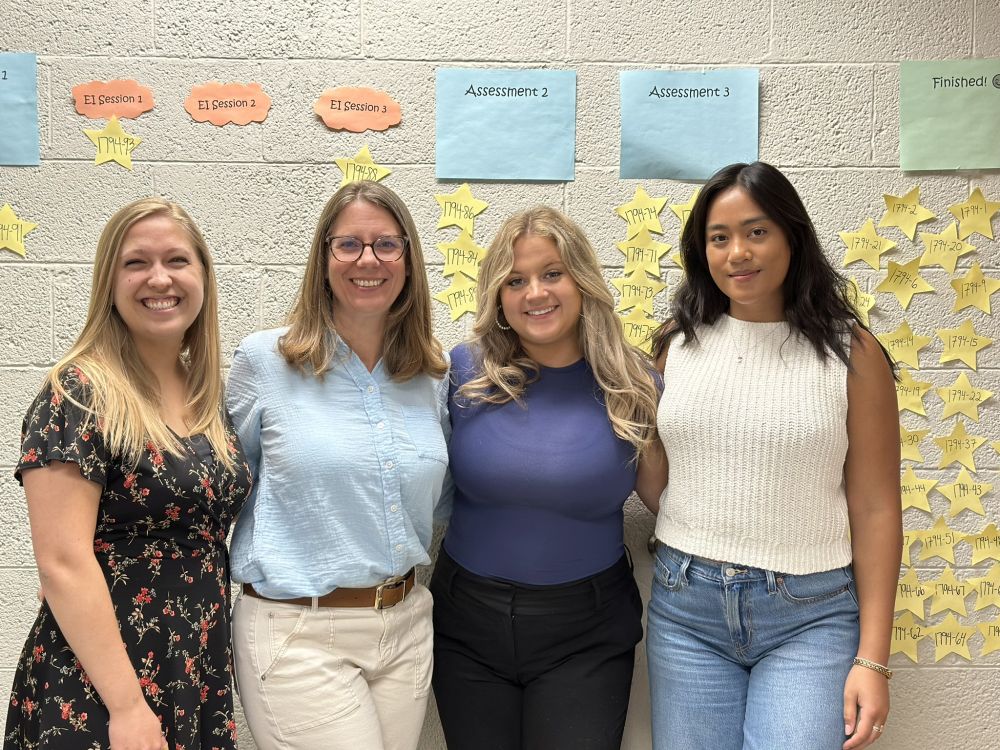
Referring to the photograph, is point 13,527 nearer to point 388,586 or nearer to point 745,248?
point 388,586

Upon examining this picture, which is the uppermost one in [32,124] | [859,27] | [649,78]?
[859,27]

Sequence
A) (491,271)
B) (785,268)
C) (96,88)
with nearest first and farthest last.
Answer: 1. (785,268)
2. (491,271)
3. (96,88)

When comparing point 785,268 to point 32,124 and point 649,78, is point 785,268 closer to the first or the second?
point 649,78

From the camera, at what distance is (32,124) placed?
1843 mm

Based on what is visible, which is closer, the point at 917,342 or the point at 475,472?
the point at 475,472

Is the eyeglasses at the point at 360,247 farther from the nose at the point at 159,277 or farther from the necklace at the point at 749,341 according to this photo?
the necklace at the point at 749,341

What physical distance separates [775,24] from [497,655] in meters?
1.55

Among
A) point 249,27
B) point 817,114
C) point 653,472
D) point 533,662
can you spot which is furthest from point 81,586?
point 817,114

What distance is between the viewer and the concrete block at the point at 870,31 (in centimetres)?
187

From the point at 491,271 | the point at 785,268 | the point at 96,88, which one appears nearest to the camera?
the point at 785,268

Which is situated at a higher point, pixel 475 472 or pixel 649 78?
pixel 649 78

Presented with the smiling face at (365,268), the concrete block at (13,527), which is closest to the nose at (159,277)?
the smiling face at (365,268)

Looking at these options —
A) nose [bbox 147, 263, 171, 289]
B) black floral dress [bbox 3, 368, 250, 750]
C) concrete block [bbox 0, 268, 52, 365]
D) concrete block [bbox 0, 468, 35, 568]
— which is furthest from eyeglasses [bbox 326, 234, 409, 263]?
concrete block [bbox 0, 468, 35, 568]

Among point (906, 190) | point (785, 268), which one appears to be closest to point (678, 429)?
point (785, 268)
